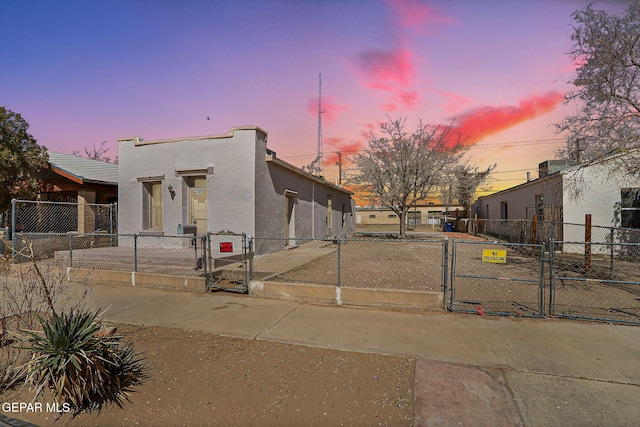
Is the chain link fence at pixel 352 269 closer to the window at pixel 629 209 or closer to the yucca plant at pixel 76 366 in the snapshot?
the yucca plant at pixel 76 366

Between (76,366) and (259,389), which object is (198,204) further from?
(259,389)

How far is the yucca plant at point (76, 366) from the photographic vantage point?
9.60 feet

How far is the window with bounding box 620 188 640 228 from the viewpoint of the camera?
12.6 meters

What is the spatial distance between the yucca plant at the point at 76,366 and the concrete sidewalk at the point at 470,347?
1.78m

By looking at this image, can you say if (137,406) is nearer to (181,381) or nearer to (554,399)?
(181,381)

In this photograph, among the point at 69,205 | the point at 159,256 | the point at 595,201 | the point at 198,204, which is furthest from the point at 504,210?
the point at 69,205

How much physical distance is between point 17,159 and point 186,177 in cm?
726

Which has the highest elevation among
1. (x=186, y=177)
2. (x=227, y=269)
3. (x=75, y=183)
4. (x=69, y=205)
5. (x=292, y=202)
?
(x=186, y=177)

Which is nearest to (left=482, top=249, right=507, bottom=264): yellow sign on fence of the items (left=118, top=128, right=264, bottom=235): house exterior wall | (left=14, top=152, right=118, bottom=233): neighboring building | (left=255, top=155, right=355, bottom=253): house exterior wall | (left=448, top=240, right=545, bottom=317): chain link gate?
(left=448, top=240, right=545, bottom=317): chain link gate

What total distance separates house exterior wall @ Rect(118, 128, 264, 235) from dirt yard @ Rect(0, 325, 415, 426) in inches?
264

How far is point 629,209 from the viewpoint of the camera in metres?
12.7

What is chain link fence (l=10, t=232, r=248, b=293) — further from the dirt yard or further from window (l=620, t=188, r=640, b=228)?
window (l=620, t=188, r=640, b=228)

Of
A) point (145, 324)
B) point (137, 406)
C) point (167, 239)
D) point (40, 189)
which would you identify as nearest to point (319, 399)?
point (137, 406)

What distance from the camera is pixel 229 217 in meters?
10.9
